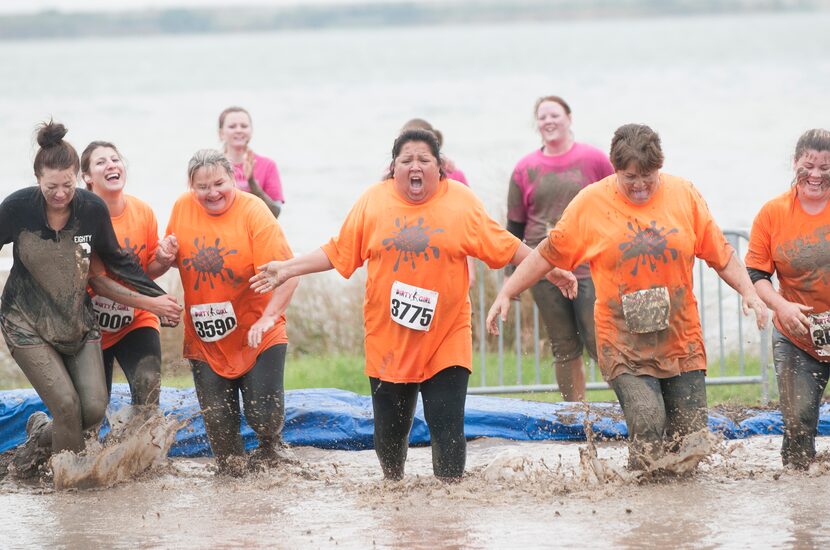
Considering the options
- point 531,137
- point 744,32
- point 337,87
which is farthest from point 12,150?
point 744,32

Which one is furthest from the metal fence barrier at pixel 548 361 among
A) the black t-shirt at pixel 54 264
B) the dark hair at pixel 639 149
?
the black t-shirt at pixel 54 264

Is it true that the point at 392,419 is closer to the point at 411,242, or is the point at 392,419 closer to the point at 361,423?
the point at 411,242

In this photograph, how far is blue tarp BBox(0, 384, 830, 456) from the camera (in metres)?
8.35

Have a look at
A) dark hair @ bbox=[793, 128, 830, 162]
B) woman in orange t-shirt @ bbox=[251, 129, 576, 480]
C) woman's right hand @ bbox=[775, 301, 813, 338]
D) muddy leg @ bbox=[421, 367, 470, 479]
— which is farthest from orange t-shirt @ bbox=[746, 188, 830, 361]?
muddy leg @ bbox=[421, 367, 470, 479]

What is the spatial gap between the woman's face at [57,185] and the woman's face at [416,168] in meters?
1.77

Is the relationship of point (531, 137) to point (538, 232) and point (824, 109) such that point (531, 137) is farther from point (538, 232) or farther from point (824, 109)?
point (538, 232)

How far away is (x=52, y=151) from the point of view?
272 inches

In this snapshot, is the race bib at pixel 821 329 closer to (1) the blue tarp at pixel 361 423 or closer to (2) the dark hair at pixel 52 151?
(1) the blue tarp at pixel 361 423

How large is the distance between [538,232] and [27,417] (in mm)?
3630

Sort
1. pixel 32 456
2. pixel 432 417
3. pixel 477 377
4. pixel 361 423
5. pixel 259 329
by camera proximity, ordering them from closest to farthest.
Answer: pixel 432 417
pixel 259 329
pixel 32 456
pixel 361 423
pixel 477 377

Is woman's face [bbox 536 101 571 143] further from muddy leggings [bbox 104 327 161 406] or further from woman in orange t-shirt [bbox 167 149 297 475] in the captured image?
muddy leggings [bbox 104 327 161 406]

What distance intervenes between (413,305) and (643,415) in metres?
1.31

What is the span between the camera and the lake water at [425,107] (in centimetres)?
3281

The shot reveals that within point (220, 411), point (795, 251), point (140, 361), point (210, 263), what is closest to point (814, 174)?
point (795, 251)
